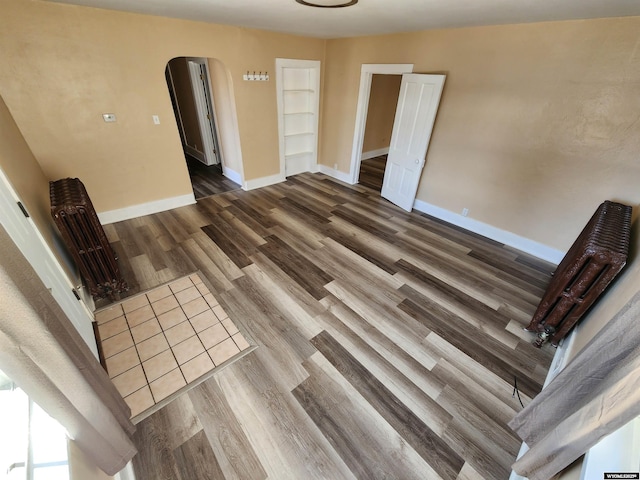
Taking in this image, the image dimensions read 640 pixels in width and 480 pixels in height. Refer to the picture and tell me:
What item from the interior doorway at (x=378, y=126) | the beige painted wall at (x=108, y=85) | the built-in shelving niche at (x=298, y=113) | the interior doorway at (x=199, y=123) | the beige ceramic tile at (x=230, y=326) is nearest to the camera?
the beige ceramic tile at (x=230, y=326)

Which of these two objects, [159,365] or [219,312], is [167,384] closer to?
[159,365]

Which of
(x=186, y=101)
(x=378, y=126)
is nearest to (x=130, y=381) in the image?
(x=186, y=101)

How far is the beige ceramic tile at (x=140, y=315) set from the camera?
2.29 meters

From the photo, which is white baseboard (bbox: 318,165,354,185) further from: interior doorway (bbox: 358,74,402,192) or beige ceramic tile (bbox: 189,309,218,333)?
beige ceramic tile (bbox: 189,309,218,333)

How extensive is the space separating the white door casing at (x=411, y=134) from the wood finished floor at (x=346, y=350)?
76cm

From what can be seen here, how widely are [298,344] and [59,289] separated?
1.70 meters

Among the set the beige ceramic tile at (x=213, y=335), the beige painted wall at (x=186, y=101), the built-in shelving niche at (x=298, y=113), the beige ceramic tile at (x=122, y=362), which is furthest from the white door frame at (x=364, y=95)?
the beige ceramic tile at (x=122, y=362)

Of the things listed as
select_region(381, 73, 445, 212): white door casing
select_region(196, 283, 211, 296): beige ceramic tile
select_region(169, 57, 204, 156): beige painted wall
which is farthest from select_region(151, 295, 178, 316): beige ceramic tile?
select_region(169, 57, 204, 156): beige painted wall

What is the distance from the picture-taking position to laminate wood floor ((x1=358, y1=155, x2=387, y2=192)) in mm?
5414

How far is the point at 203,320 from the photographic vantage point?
7.70 feet

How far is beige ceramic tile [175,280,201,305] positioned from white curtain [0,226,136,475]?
1.38m

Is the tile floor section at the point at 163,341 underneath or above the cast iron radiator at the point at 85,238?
underneath

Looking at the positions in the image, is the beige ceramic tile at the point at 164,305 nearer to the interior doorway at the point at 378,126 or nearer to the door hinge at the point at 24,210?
the door hinge at the point at 24,210

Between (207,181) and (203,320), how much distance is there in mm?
3580
